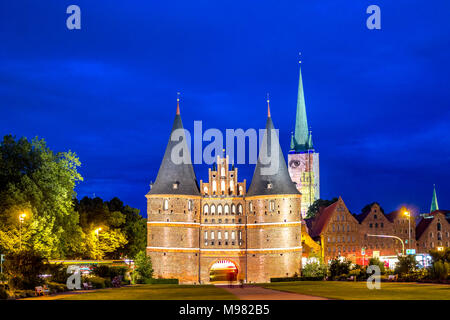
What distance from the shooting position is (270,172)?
93.8 metres

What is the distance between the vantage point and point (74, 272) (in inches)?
2343

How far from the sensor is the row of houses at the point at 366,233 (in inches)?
4769

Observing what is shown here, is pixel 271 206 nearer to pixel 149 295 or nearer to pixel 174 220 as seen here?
pixel 174 220

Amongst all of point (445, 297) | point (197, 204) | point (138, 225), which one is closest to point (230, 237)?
point (197, 204)

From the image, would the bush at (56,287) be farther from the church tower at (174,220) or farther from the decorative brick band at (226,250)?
the decorative brick band at (226,250)

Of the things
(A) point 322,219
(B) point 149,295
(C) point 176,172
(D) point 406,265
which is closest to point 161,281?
(C) point 176,172

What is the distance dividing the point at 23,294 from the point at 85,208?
5931 centimetres

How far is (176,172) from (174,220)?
7.57 meters

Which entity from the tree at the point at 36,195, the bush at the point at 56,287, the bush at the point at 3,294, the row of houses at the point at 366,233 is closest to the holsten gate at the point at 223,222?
the tree at the point at 36,195

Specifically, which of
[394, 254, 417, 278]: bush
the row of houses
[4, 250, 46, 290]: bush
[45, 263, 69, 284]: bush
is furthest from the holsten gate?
[4, 250, 46, 290]: bush

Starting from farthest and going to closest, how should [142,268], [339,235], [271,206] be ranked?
1. [339,235]
2. [271,206]
3. [142,268]

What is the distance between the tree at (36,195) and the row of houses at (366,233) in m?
59.1

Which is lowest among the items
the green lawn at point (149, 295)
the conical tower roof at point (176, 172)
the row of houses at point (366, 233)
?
the green lawn at point (149, 295)
